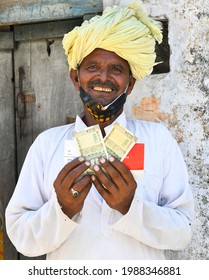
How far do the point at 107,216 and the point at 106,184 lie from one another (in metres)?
0.34

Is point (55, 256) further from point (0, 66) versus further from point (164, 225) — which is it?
point (0, 66)

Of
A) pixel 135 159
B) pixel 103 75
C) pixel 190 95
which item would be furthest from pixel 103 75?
pixel 190 95

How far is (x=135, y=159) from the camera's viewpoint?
9.81ft

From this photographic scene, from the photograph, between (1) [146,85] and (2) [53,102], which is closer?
(1) [146,85]

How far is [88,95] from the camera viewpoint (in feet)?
11.1

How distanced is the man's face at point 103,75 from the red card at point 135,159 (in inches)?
17.0

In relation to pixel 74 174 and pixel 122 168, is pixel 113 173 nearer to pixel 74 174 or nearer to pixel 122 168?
pixel 122 168

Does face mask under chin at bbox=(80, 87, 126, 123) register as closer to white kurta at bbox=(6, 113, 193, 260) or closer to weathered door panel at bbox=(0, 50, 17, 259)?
white kurta at bbox=(6, 113, 193, 260)

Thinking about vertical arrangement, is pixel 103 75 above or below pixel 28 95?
above

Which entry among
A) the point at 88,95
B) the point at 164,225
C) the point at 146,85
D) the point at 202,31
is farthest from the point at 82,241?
the point at 202,31

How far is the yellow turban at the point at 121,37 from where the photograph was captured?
11.1 feet

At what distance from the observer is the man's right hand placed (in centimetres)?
291

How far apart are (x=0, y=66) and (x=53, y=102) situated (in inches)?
19.1

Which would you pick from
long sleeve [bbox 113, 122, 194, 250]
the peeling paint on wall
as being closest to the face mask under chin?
long sleeve [bbox 113, 122, 194, 250]
